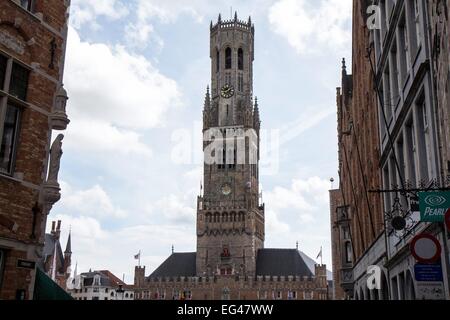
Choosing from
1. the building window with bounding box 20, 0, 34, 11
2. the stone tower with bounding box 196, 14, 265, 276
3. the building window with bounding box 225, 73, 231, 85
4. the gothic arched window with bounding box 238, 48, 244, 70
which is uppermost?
the gothic arched window with bounding box 238, 48, 244, 70

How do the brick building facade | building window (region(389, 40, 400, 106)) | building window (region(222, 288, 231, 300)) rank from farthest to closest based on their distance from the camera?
building window (region(222, 288, 231, 300)) → building window (region(389, 40, 400, 106)) → the brick building facade

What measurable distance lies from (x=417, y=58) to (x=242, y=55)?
109 m

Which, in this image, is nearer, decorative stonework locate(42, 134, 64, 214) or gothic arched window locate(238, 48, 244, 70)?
decorative stonework locate(42, 134, 64, 214)

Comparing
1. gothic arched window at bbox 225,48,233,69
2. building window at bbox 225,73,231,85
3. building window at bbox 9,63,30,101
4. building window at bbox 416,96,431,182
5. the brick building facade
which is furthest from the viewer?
gothic arched window at bbox 225,48,233,69

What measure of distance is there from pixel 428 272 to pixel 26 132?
10030mm

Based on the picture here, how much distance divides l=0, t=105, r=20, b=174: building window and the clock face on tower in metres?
106

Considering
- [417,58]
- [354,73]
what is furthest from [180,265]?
[417,58]

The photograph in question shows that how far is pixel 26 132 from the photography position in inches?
539

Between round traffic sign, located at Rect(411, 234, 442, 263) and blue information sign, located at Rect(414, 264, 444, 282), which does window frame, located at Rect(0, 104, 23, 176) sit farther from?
blue information sign, located at Rect(414, 264, 444, 282)

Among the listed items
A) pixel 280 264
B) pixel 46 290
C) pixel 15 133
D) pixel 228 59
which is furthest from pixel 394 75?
pixel 228 59

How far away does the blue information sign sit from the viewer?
10992 mm

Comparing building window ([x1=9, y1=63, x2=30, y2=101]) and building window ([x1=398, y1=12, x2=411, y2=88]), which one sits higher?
building window ([x1=398, y1=12, x2=411, y2=88])

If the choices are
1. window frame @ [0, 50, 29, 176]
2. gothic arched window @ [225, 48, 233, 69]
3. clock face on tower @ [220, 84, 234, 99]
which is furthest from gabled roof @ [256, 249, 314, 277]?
window frame @ [0, 50, 29, 176]
